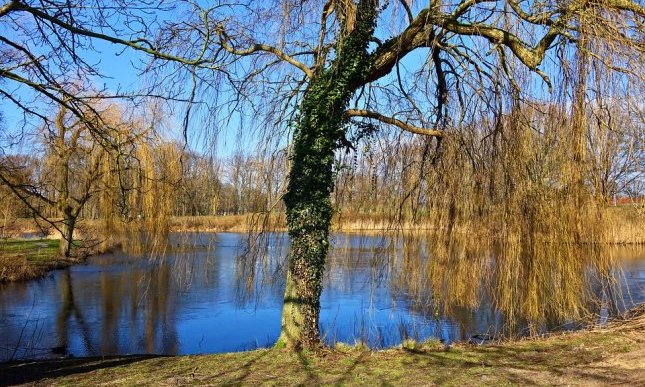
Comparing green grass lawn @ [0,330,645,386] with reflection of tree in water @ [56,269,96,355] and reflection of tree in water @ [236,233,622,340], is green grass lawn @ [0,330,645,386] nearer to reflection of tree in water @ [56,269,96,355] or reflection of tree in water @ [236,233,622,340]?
reflection of tree in water @ [236,233,622,340]

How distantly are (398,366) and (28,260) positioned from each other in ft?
61.4

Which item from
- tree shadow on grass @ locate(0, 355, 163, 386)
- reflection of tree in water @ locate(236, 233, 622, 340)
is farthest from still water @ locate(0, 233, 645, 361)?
tree shadow on grass @ locate(0, 355, 163, 386)

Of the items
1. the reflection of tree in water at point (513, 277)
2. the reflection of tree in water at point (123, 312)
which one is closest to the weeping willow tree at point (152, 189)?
the reflection of tree in water at point (123, 312)

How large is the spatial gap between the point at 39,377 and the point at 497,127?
18.2 ft

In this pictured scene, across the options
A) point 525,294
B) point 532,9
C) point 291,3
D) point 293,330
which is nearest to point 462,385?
point 293,330

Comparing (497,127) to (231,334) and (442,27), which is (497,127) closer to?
(442,27)

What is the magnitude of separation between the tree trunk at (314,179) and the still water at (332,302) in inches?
33.4

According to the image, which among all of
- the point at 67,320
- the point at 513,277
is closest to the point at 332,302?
the point at 513,277

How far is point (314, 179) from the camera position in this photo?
637 cm

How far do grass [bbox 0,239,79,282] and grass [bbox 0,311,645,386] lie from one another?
11794mm

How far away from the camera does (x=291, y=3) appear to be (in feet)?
21.9

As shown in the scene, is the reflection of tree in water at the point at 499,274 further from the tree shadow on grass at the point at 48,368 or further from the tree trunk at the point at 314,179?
the tree shadow on grass at the point at 48,368

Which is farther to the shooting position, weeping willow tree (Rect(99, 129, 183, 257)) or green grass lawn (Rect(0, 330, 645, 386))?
weeping willow tree (Rect(99, 129, 183, 257))

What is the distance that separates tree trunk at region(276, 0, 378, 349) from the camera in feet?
20.3
